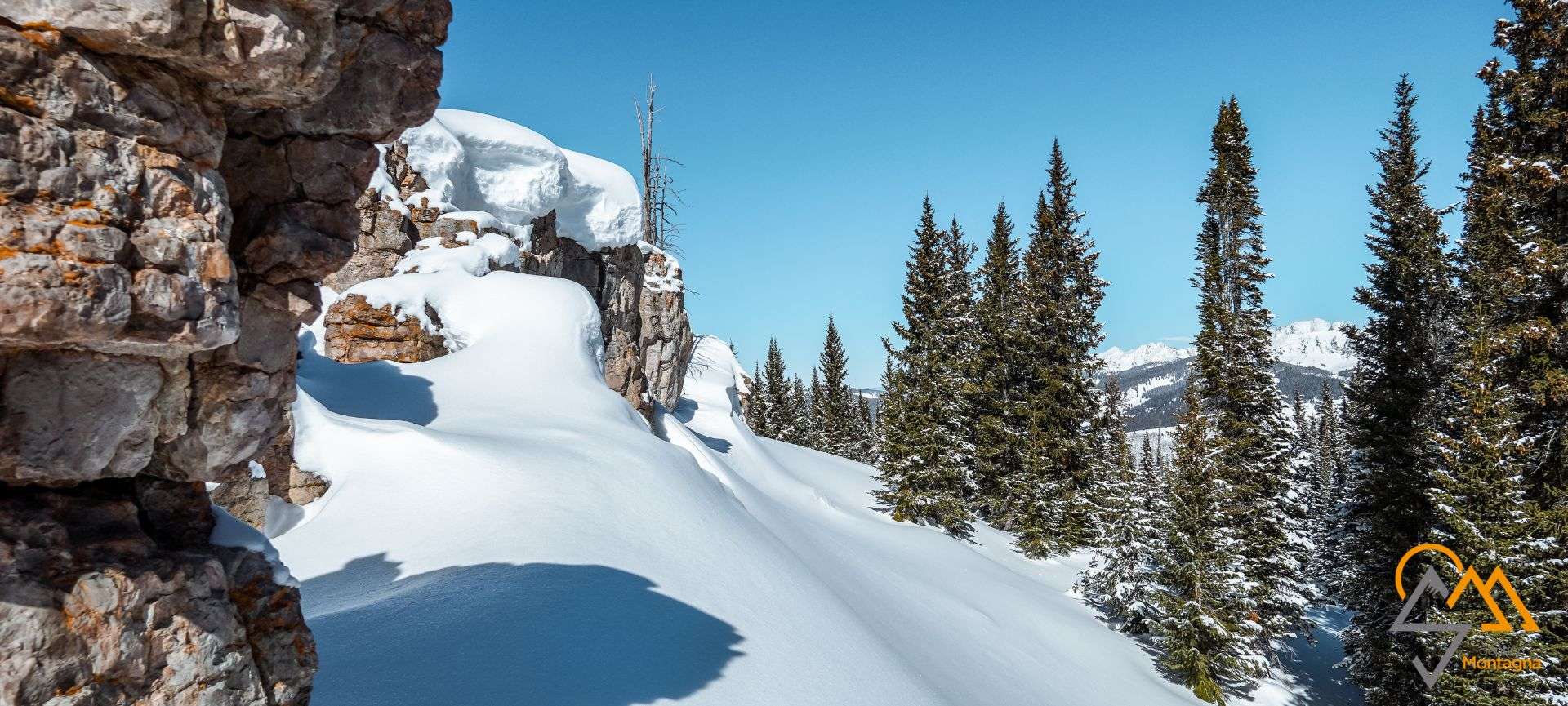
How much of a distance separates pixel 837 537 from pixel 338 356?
13604 millimetres

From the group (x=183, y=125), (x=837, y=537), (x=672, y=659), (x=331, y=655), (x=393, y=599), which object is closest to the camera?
(x=183, y=125)

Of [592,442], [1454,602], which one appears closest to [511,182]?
[592,442]

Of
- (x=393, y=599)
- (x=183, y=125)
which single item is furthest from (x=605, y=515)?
(x=183, y=125)

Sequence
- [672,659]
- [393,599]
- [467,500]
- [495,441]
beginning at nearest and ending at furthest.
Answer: [672,659] → [393,599] → [467,500] → [495,441]

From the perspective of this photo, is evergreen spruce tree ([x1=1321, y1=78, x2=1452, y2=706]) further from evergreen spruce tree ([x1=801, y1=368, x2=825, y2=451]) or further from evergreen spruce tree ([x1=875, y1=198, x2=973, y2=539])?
evergreen spruce tree ([x1=801, y1=368, x2=825, y2=451])

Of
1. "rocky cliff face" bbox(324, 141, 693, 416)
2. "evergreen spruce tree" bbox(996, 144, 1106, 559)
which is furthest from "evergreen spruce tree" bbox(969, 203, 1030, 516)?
"rocky cliff face" bbox(324, 141, 693, 416)

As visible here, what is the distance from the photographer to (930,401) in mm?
27484

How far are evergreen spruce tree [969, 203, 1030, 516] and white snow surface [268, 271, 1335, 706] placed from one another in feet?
31.2

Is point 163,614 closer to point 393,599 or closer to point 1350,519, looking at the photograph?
point 393,599

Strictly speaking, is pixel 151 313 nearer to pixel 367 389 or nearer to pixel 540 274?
pixel 367 389

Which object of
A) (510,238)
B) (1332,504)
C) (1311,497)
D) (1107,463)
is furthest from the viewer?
(1311,497)

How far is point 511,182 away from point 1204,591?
2490 cm

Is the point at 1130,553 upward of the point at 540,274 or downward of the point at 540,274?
downward

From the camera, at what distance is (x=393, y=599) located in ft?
26.5
